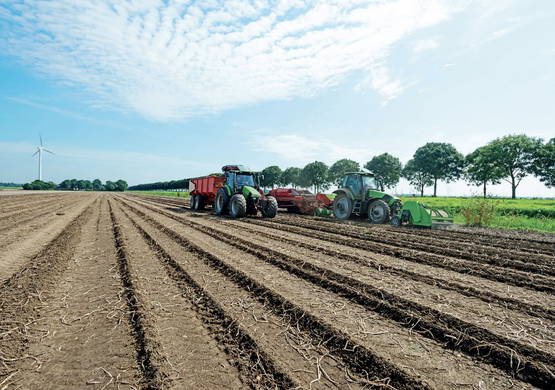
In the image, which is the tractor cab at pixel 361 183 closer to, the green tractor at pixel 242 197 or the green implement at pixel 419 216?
the green implement at pixel 419 216

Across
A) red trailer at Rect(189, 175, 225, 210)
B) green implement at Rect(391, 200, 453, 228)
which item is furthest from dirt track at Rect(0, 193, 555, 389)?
red trailer at Rect(189, 175, 225, 210)

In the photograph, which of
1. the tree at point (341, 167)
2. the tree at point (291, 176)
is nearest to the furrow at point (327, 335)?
the tree at point (341, 167)

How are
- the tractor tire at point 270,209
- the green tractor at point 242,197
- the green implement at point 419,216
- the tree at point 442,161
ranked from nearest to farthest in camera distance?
1. the green implement at point 419,216
2. the green tractor at point 242,197
3. the tractor tire at point 270,209
4. the tree at point 442,161

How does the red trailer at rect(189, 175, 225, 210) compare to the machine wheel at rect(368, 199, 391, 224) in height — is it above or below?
above

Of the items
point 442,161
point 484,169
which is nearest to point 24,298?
point 484,169

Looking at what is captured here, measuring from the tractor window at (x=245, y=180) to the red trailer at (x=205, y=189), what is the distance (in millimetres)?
1668

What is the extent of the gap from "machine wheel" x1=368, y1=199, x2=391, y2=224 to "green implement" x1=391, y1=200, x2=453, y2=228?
0.61m

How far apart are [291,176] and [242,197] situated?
6503 centimetres

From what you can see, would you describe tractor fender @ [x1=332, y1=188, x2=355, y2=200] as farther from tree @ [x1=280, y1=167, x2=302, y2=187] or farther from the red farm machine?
tree @ [x1=280, y1=167, x2=302, y2=187]

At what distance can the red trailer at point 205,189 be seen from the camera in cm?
1623

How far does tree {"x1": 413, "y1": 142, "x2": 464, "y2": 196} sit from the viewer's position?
5222cm

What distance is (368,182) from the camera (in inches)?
518

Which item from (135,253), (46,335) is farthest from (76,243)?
(46,335)

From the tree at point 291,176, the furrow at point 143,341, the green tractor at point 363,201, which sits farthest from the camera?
the tree at point 291,176
